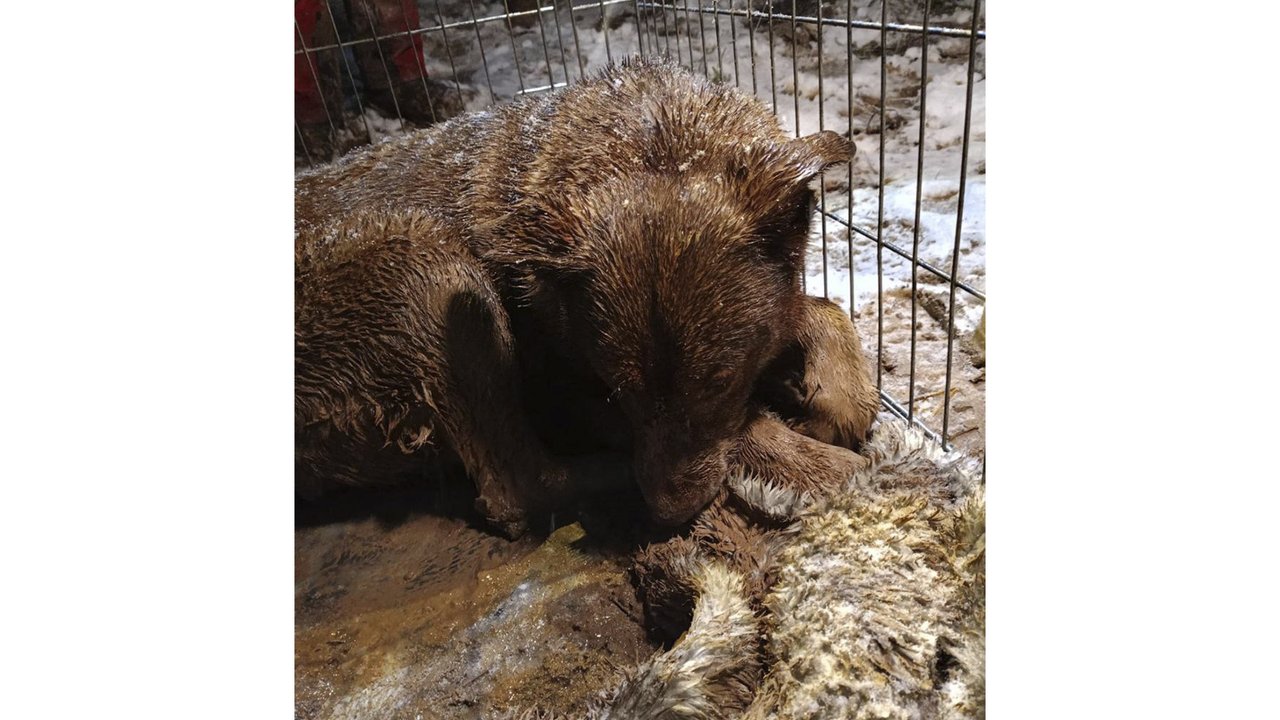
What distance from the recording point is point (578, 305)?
122cm

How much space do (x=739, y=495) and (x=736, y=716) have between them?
0.38m

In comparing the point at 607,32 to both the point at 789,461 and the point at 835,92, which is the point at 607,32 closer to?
the point at 835,92

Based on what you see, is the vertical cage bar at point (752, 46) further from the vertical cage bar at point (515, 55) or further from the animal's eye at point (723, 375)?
the animal's eye at point (723, 375)

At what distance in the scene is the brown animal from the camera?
1157mm

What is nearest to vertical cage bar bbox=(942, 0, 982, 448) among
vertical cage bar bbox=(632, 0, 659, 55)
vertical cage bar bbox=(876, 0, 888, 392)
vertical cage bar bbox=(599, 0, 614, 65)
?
vertical cage bar bbox=(876, 0, 888, 392)

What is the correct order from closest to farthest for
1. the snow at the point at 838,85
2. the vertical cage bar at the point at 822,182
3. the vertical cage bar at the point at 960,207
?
the vertical cage bar at the point at 960,207 < the snow at the point at 838,85 < the vertical cage bar at the point at 822,182

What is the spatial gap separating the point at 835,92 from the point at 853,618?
91cm

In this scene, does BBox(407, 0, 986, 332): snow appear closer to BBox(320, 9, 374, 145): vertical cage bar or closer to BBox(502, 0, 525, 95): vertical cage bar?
BBox(502, 0, 525, 95): vertical cage bar

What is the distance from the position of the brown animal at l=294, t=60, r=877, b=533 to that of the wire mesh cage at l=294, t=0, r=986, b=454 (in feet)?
0.29

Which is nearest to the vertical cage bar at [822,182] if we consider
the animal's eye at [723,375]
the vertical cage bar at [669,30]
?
the animal's eye at [723,375]

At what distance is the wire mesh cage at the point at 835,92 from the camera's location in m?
1.09

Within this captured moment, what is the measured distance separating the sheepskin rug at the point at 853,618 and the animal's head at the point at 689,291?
0.50 ft

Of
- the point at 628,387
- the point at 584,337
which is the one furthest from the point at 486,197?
the point at 628,387

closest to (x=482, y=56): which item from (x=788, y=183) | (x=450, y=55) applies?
(x=450, y=55)
